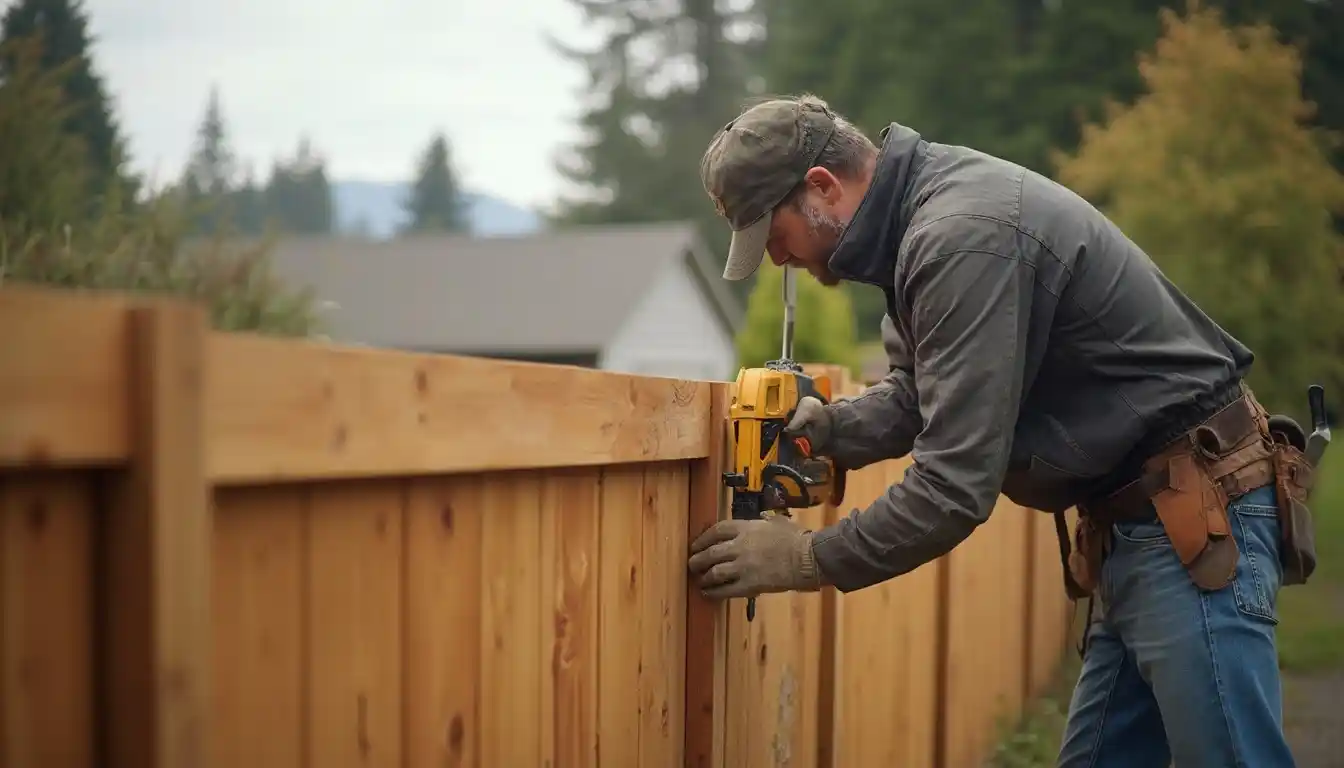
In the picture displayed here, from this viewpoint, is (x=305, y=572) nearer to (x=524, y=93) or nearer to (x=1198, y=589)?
(x=1198, y=589)

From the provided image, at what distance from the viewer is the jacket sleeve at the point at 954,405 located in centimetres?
262

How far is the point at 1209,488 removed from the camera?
2859mm

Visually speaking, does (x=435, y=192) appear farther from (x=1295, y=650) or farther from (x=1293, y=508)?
(x=1293, y=508)

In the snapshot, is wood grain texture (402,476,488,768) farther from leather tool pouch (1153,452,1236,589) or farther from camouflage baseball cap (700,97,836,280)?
leather tool pouch (1153,452,1236,589)

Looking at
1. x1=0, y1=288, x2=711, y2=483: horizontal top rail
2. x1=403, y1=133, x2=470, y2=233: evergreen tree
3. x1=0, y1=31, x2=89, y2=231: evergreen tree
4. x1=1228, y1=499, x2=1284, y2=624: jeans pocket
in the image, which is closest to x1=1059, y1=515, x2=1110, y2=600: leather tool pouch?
x1=1228, y1=499, x2=1284, y2=624: jeans pocket

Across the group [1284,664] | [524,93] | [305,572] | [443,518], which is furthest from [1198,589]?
[524,93]

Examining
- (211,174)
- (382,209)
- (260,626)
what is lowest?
(260,626)

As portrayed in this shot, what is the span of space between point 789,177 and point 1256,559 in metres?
1.34

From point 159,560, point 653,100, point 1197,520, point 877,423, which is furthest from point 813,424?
point 653,100

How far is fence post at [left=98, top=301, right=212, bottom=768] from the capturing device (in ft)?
4.72

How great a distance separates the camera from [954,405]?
2641mm

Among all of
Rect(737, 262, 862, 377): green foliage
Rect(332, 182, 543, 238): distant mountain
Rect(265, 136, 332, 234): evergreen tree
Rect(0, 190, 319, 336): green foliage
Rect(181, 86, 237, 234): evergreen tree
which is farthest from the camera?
Rect(332, 182, 543, 238): distant mountain

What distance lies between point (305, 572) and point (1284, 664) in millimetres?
7976

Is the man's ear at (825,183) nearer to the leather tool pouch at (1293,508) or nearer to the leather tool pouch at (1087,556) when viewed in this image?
the leather tool pouch at (1087,556)
